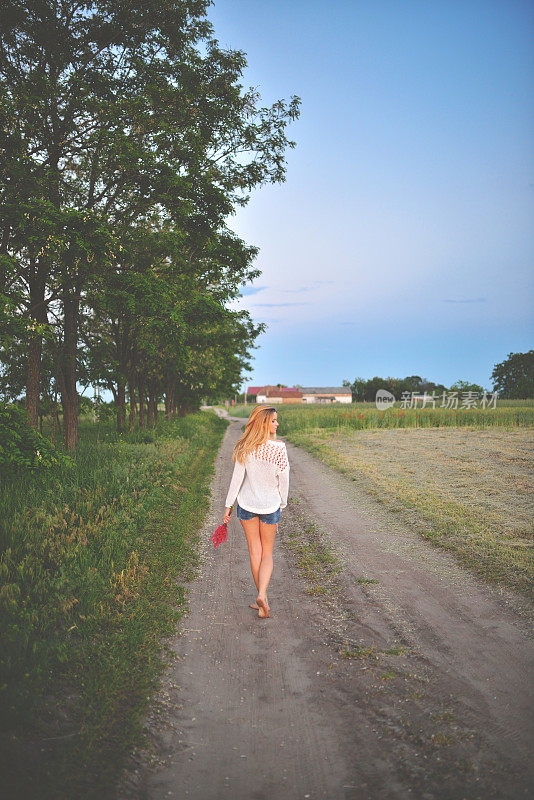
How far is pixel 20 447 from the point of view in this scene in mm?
6148

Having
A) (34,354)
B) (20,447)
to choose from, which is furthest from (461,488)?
(34,354)

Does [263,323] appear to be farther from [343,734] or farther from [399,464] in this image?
[343,734]

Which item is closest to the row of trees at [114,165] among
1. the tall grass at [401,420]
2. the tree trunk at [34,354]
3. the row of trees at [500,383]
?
the tree trunk at [34,354]

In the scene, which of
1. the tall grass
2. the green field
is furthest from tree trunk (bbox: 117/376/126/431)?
the green field

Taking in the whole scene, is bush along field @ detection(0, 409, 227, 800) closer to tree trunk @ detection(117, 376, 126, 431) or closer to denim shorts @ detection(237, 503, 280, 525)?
denim shorts @ detection(237, 503, 280, 525)

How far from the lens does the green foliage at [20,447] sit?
19.4 feet

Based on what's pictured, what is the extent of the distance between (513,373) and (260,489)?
339ft

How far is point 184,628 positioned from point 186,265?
1137 cm

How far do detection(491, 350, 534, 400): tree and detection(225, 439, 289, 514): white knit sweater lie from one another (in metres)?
93.5

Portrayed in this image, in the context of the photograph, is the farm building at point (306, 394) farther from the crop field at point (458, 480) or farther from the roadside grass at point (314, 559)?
the roadside grass at point (314, 559)

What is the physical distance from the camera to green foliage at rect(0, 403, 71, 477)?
19.4ft

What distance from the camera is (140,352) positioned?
20.4 meters

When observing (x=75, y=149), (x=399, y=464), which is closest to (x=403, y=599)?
(x=399, y=464)

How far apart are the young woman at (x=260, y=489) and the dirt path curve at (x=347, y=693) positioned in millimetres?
613
